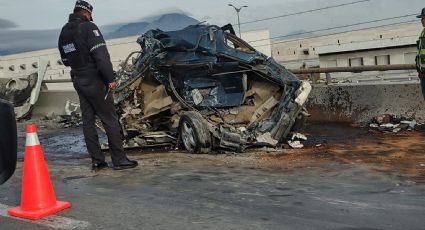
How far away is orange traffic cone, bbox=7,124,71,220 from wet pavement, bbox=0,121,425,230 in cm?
12

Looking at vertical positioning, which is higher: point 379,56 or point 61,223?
point 379,56

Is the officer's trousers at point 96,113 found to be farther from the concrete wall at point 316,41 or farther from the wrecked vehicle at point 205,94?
the concrete wall at point 316,41

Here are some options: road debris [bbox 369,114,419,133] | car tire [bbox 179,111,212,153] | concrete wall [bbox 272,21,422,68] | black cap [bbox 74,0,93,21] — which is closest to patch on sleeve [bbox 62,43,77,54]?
black cap [bbox 74,0,93,21]

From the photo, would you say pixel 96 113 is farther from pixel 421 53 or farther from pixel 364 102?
pixel 364 102

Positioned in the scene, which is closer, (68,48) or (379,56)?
(68,48)

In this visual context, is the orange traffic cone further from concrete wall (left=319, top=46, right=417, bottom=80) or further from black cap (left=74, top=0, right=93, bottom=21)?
concrete wall (left=319, top=46, right=417, bottom=80)

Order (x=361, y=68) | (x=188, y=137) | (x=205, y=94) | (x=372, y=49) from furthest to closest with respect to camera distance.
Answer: (x=372, y=49), (x=361, y=68), (x=205, y=94), (x=188, y=137)

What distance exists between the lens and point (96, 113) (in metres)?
5.96

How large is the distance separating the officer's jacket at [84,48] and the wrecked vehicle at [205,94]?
186 cm

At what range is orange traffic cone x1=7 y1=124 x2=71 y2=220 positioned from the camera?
407 cm

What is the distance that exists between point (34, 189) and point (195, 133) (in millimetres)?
3170

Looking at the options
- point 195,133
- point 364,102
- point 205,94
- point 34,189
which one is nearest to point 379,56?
point 364,102

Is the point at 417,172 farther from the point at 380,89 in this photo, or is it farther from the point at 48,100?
the point at 48,100

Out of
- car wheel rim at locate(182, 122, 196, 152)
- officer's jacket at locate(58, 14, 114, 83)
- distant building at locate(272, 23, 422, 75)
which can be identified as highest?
distant building at locate(272, 23, 422, 75)
